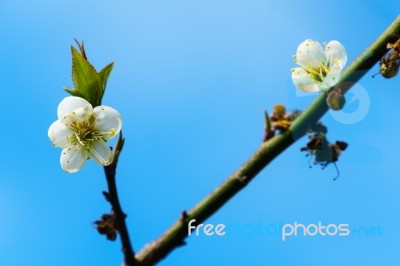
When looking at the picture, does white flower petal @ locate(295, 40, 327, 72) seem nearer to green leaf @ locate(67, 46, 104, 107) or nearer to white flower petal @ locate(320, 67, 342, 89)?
white flower petal @ locate(320, 67, 342, 89)

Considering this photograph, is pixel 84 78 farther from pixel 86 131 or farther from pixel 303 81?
pixel 303 81

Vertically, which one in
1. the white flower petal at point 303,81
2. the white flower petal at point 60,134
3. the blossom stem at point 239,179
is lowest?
the blossom stem at point 239,179

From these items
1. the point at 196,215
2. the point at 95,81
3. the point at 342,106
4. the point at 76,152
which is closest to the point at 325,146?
the point at 342,106

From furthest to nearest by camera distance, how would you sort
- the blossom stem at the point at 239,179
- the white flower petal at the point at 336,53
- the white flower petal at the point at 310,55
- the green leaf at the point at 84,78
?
1. the white flower petal at the point at 310,55
2. the white flower petal at the point at 336,53
3. the green leaf at the point at 84,78
4. the blossom stem at the point at 239,179

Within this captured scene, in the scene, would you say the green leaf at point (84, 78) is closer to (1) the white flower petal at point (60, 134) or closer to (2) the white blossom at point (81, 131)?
(2) the white blossom at point (81, 131)

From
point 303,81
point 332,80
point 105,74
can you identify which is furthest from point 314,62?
point 105,74

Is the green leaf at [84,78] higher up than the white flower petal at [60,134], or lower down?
lower down

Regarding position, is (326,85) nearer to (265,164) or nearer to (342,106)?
(342,106)

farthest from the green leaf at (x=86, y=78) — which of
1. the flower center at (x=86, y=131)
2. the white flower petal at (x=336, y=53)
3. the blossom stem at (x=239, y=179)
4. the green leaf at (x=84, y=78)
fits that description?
the white flower petal at (x=336, y=53)
